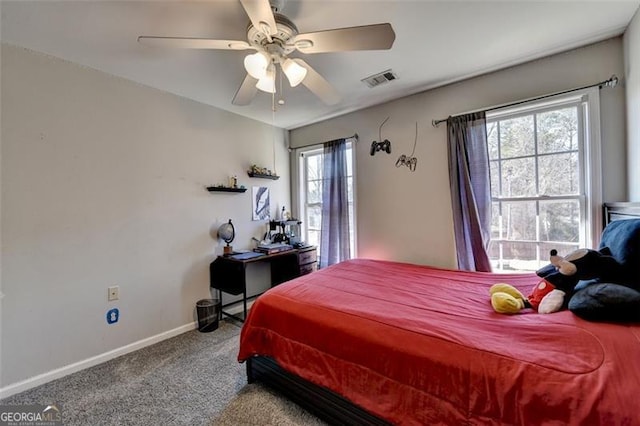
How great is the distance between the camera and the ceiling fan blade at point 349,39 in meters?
1.28

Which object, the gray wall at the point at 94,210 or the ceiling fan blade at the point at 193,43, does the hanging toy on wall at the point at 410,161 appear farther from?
the gray wall at the point at 94,210

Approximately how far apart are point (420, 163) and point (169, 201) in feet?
8.43

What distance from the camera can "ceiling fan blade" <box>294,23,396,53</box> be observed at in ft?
4.19

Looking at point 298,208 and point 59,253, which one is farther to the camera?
point 298,208

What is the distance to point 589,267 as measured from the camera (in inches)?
49.6

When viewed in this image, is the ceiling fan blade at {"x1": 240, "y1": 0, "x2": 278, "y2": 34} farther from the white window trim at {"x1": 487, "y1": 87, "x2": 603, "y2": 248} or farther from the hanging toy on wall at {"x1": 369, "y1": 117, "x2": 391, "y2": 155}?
the white window trim at {"x1": 487, "y1": 87, "x2": 603, "y2": 248}

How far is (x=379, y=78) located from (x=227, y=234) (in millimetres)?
2224

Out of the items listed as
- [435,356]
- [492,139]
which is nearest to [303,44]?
[435,356]

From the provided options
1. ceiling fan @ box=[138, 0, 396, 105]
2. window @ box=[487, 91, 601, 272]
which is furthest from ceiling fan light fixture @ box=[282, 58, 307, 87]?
window @ box=[487, 91, 601, 272]

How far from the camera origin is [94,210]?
216cm

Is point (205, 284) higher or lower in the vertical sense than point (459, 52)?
lower

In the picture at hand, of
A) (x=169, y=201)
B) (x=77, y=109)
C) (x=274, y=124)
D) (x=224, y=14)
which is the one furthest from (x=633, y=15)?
(x=77, y=109)

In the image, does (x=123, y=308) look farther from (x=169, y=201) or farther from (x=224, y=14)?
(x=224, y=14)

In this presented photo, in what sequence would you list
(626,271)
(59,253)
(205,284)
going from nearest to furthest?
(626,271) < (59,253) < (205,284)
